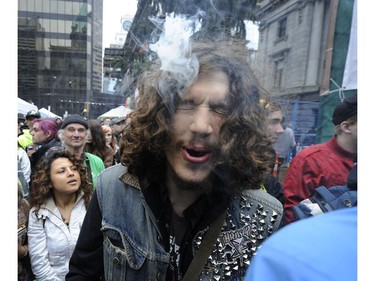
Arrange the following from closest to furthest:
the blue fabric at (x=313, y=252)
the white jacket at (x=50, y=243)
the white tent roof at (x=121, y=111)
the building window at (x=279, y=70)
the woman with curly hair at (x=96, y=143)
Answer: the blue fabric at (x=313, y=252), the building window at (x=279, y=70), the white tent roof at (x=121, y=111), the white jacket at (x=50, y=243), the woman with curly hair at (x=96, y=143)

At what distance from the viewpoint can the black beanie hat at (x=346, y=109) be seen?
3.79 feet

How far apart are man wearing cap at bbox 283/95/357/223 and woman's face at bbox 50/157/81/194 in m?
1.56

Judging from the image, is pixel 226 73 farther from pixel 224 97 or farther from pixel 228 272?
pixel 228 272

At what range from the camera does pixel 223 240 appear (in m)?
1.20

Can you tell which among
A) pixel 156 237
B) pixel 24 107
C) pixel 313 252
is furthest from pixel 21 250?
pixel 24 107

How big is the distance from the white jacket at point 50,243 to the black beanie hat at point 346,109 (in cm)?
184

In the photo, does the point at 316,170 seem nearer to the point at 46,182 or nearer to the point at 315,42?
the point at 315,42

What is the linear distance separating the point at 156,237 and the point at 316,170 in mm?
813

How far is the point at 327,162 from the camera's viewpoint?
1489 mm

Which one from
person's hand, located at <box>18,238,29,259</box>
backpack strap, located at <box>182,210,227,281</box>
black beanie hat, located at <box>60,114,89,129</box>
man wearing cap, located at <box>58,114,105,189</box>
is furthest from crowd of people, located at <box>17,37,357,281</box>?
black beanie hat, located at <box>60,114,89,129</box>

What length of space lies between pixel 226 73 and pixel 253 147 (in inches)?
11.8

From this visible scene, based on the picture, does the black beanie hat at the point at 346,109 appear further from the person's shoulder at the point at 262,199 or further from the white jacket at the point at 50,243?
the white jacket at the point at 50,243

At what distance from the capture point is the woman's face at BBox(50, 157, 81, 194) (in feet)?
7.96

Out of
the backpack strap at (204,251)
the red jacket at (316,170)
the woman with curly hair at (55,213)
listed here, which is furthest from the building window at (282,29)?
the woman with curly hair at (55,213)
